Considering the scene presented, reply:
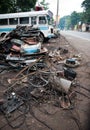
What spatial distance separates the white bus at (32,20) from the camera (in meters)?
13.3

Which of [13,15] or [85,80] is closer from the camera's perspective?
[85,80]

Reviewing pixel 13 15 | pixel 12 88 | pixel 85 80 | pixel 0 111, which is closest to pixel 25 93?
pixel 12 88

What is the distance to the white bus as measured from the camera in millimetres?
13266

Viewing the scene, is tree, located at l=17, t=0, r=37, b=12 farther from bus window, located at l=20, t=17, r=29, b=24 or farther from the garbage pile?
the garbage pile

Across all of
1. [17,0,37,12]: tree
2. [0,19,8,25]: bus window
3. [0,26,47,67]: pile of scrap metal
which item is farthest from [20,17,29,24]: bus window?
[17,0,37,12]: tree

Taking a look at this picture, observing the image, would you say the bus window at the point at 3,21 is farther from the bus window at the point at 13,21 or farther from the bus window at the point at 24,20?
the bus window at the point at 24,20

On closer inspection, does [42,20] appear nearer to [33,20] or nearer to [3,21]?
[33,20]

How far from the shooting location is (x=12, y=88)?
5.26 meters

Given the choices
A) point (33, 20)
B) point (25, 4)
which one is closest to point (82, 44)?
point (33, 20)

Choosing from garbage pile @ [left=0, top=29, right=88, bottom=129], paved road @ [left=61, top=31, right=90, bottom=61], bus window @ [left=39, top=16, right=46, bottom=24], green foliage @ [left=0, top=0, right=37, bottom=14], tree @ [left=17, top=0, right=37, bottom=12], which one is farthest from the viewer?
tree @ [left=17, top=0, right=37, bottom=12]

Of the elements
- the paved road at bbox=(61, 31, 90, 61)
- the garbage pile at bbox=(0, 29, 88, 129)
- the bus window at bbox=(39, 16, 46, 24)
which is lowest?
the garbage pile at bbox=(0, 29, 88, 129)

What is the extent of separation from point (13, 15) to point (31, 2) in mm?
10614

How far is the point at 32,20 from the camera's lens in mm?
13688

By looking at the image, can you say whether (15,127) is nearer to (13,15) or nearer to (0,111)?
(0,111)
